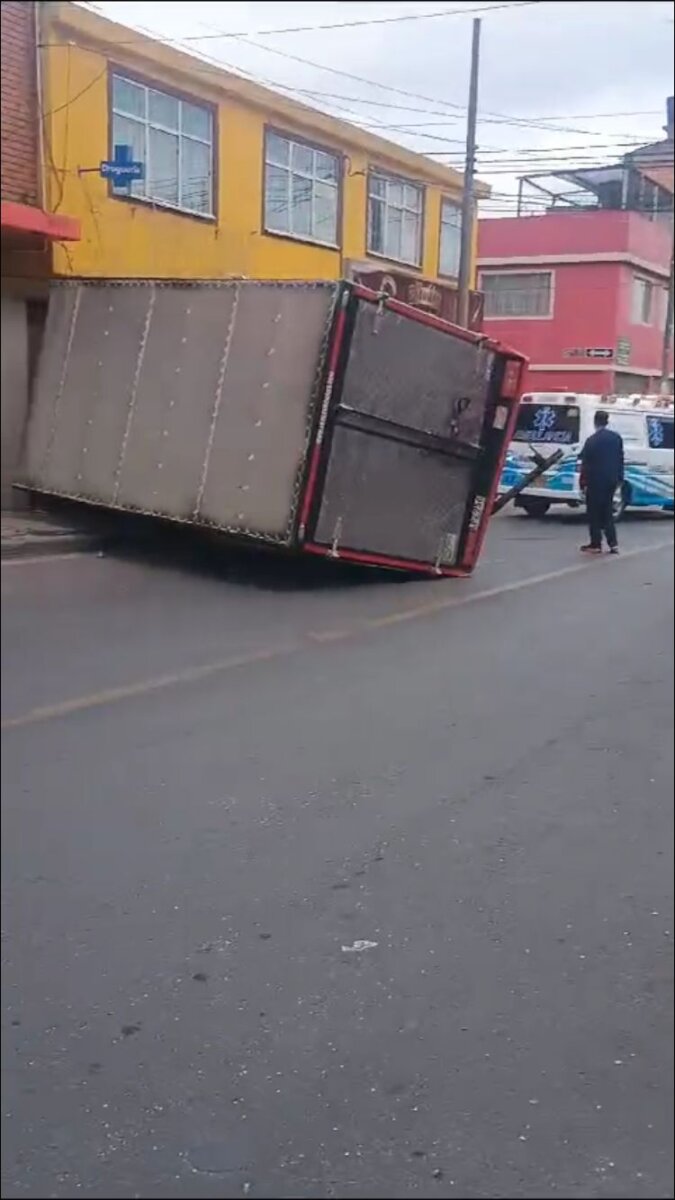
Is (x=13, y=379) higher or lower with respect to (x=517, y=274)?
lower

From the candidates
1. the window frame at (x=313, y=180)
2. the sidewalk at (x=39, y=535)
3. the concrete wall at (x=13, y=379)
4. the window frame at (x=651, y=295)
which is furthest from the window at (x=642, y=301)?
the sidewalk at (x=39, y=535)

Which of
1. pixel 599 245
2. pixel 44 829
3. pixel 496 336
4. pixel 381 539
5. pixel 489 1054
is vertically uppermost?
pixel 599 245

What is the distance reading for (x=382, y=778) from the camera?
14.9 feet

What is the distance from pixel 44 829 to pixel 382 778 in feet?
4.02

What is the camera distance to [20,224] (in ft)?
7.45

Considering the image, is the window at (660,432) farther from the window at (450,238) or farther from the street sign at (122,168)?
the street sign at (122,168)

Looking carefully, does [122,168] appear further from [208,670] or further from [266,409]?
[208,670]

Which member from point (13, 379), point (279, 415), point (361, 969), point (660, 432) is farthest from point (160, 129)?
point (279, 415)

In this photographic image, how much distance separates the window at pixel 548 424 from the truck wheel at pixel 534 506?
15cm

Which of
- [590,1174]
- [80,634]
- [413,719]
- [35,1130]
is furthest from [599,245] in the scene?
[80,634]

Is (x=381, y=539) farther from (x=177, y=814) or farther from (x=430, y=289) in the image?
(x=177, y=814)

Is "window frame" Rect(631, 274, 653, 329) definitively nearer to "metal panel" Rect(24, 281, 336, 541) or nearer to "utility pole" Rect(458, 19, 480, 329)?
"utility pole" Rect(458, 19, 480, 329)

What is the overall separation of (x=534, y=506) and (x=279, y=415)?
3.10 meters

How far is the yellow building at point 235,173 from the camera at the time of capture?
153 centimetres
